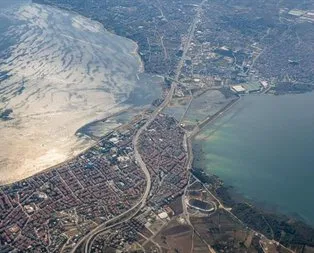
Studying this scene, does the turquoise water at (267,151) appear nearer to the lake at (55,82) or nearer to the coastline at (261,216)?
the coastline at (261,216)

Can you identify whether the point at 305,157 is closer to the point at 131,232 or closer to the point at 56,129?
the point at 131,232

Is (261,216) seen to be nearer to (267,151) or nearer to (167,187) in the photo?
(167,187)

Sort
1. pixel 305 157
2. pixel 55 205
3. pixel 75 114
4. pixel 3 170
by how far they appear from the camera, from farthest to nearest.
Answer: pixel 75 114
pixel 305 157
pixel 3 170
pixel 55 205

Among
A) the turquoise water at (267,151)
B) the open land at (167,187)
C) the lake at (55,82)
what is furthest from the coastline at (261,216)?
the lake at (55,82)

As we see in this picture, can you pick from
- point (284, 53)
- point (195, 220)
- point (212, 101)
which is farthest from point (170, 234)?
point (284, 53)

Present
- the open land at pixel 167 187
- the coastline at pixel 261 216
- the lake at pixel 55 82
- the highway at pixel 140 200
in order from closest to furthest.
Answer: the highway at pixel 140 200 < the open land at pixel 167 187 < the coastline at pixel 261 216 < the lake at pixel 55 82

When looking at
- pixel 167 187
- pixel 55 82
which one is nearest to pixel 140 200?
pixel 167 187

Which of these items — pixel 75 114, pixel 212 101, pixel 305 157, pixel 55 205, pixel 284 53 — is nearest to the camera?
pixel 55 205

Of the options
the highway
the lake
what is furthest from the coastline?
the lake

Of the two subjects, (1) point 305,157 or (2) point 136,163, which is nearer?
(2) point 136,163

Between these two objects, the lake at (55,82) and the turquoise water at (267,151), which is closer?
the turquoise water at (267,151)
